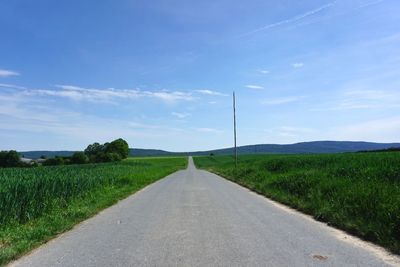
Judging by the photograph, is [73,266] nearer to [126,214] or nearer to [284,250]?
[284,250]

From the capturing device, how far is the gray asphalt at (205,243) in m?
6.99

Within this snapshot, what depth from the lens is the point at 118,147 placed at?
140 m

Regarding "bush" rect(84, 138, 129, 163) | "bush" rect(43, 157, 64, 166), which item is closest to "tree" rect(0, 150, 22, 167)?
"bush" rect(43, 157, 64, 166)

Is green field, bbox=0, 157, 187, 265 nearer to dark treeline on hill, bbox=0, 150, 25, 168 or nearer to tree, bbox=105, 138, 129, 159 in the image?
dark treeline on hill, bbox=0, 150, 25, 168

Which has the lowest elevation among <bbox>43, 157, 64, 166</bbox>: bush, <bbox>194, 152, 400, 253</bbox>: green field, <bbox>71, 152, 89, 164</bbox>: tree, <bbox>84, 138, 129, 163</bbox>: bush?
<bbox>194, 152, 400, 253</bbox>: green field

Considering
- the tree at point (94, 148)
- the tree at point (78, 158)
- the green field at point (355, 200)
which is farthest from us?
the tree at point (94, 148)

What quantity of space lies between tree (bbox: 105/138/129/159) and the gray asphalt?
129m

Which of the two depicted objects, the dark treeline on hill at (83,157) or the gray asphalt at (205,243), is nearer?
the gray asphalt at (205,243)

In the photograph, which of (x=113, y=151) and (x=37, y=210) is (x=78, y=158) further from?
(x=37, y=210)

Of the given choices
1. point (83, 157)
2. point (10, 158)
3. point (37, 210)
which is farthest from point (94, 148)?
point (37, 210)

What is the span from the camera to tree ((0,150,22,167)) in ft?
318

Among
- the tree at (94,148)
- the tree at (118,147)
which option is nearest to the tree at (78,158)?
the tree at (118,147)

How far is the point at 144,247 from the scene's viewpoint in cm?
812

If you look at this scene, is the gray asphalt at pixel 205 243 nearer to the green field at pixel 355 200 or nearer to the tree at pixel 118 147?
the green field at pixel 355 200
